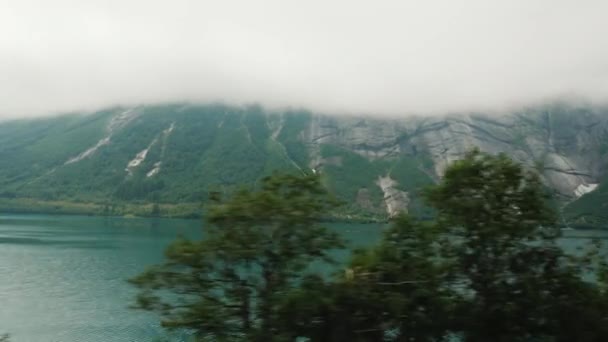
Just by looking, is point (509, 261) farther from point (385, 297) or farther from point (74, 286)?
point (74, 286)

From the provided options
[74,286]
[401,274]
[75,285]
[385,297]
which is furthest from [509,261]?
[75,285]

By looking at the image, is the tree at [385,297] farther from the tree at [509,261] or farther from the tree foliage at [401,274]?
the tree at [509,261]

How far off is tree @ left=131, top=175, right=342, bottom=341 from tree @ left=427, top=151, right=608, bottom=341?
5.13 m

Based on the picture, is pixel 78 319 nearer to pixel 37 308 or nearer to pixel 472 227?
pixel 37 308

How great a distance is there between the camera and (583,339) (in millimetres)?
18406

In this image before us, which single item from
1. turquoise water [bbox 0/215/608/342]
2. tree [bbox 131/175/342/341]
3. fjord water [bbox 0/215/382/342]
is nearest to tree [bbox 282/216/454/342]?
tree [bbox 131/175/342/341]

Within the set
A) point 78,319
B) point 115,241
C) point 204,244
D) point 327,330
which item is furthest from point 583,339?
point 115,241

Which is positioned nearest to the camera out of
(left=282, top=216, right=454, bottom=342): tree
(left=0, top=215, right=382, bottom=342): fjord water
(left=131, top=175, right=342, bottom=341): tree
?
(left=131, top=175, right=342, bottom=341): tree

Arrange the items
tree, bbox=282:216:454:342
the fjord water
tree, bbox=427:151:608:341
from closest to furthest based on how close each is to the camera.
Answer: tree, bbox=282:216:454:342
tree, bbox=427:151:608:341
the fjord water

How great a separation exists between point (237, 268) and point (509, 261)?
8.96m

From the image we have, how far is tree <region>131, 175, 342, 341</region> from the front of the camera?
1716 cm

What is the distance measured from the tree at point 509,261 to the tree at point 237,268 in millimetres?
5134

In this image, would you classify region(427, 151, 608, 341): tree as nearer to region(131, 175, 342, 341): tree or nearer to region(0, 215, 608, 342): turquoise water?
region(0, 215, 608, 342): turquoise water

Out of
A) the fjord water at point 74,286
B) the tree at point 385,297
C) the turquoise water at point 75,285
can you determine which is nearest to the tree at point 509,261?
the tree at point 385,297
